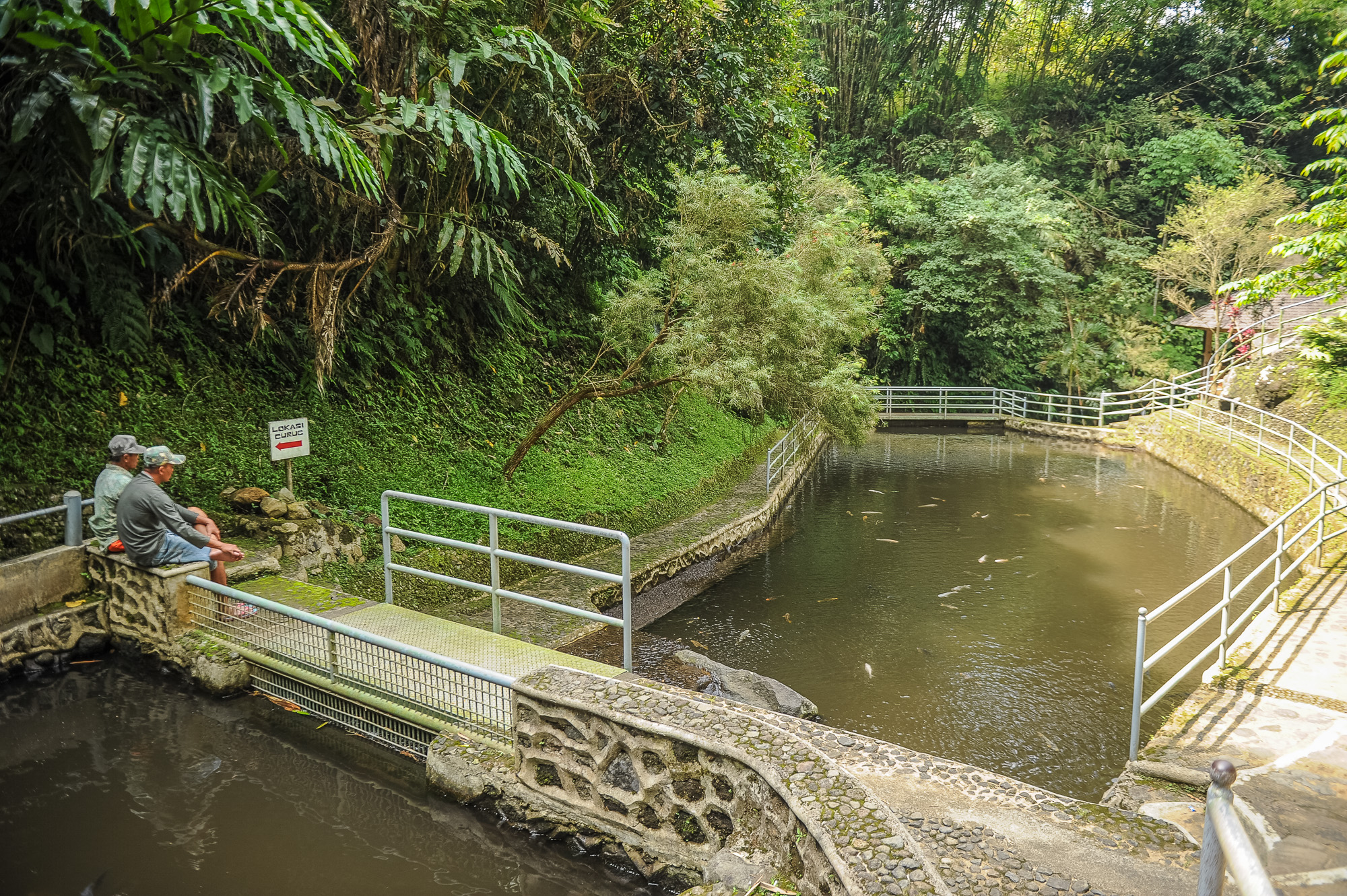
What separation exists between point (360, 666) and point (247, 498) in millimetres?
2905

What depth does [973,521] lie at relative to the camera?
43.8 feet

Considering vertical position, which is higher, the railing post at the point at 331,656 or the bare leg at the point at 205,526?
the bare leg at the point at 205,526

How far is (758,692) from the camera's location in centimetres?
670

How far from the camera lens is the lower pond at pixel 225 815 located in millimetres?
3904

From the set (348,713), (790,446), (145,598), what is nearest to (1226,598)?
(348,713)

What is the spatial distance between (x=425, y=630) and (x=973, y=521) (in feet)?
33.4

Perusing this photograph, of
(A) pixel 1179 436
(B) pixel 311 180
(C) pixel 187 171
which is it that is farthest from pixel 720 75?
(A) pixel 1179 436

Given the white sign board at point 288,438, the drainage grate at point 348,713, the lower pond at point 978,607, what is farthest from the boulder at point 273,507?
the lower pond at point 978,607

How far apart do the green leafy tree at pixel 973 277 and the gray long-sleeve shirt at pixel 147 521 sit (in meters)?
23.0

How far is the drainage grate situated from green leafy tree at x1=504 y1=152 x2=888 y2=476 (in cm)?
436

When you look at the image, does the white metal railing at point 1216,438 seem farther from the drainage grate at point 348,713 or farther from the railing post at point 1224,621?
the drainage grate at point 348,713

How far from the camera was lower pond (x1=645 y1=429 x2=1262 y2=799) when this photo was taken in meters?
6.81

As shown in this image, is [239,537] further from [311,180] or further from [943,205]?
[943,205]

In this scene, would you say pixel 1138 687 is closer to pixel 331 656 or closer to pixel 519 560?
pixel 519 560
